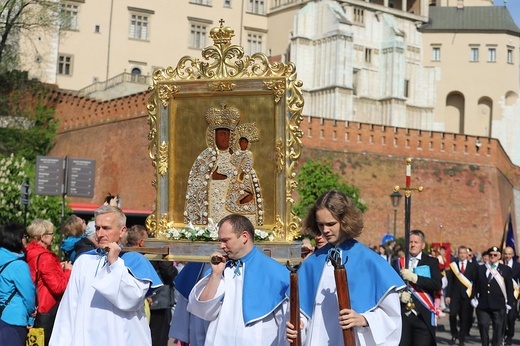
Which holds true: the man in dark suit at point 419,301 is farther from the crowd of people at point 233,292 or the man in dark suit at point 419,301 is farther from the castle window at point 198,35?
the castle window at point 198,35

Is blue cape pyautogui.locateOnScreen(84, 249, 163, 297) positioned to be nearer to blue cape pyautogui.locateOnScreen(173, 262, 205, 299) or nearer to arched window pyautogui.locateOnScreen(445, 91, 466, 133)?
blue cape pyautogui.locateOnScreen(173, 262, 205, 299)

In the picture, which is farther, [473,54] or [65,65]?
[473,54]

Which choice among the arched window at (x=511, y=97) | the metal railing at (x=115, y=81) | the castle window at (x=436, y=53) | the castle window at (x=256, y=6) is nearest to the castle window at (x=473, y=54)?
the castle window at (x=436, y=53)

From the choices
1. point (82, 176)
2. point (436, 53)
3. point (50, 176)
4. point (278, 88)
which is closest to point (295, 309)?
point (278, 88)

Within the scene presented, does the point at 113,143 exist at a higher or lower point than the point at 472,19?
lower

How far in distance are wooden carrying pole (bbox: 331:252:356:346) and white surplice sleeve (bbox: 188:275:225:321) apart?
42.7 inches

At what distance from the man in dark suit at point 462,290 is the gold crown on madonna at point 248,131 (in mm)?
9682

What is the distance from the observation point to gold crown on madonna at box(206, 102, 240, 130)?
9344 millimetres

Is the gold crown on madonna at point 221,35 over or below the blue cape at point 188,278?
over

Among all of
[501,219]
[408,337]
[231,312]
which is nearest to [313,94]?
[501,219]

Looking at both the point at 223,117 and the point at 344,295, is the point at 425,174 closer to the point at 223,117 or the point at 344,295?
the point at 223,117

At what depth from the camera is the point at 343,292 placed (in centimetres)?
627

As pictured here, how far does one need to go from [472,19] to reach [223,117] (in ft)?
221

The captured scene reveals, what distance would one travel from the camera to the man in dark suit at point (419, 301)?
10875 mm
